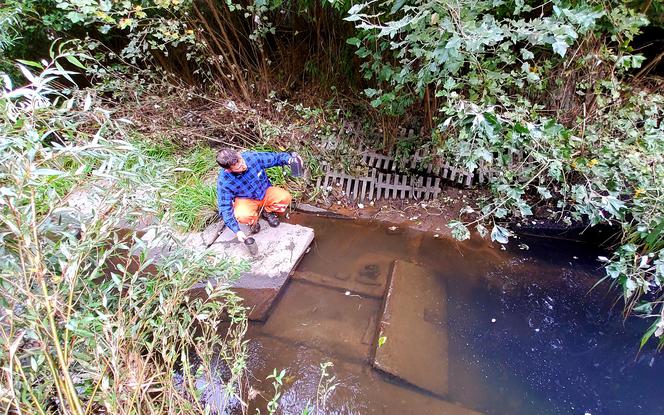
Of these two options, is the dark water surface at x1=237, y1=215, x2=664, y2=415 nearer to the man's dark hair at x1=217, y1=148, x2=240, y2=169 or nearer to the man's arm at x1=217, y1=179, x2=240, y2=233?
the man's arm at x1=217, y1=179, x2=240, y2=233

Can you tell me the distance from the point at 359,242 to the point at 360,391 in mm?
1450

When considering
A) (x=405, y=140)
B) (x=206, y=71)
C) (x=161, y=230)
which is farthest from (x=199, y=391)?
(x=206, y=71)

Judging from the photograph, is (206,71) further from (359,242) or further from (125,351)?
(125,351)

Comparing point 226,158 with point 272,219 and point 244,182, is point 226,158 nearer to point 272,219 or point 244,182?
point 244,182

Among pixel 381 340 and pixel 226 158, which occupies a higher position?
pixel 226 158

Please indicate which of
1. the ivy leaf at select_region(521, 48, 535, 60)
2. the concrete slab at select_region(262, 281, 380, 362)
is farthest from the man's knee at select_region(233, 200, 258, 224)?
the ivy leaf at select_region(521, 48, 535, 60)

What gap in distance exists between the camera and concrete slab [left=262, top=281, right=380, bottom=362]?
2561mm

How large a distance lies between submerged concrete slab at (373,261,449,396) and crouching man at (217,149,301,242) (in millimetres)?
1377

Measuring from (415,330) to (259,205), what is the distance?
1868mm

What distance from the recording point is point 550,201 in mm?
3443

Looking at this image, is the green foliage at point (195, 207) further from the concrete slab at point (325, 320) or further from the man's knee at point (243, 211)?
the concrete slab at point (325, 320)

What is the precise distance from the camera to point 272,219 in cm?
358

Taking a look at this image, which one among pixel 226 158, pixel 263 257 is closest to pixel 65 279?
pixel 226 158

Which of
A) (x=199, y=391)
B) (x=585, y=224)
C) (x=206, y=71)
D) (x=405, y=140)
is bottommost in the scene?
(x=199, y=391)
